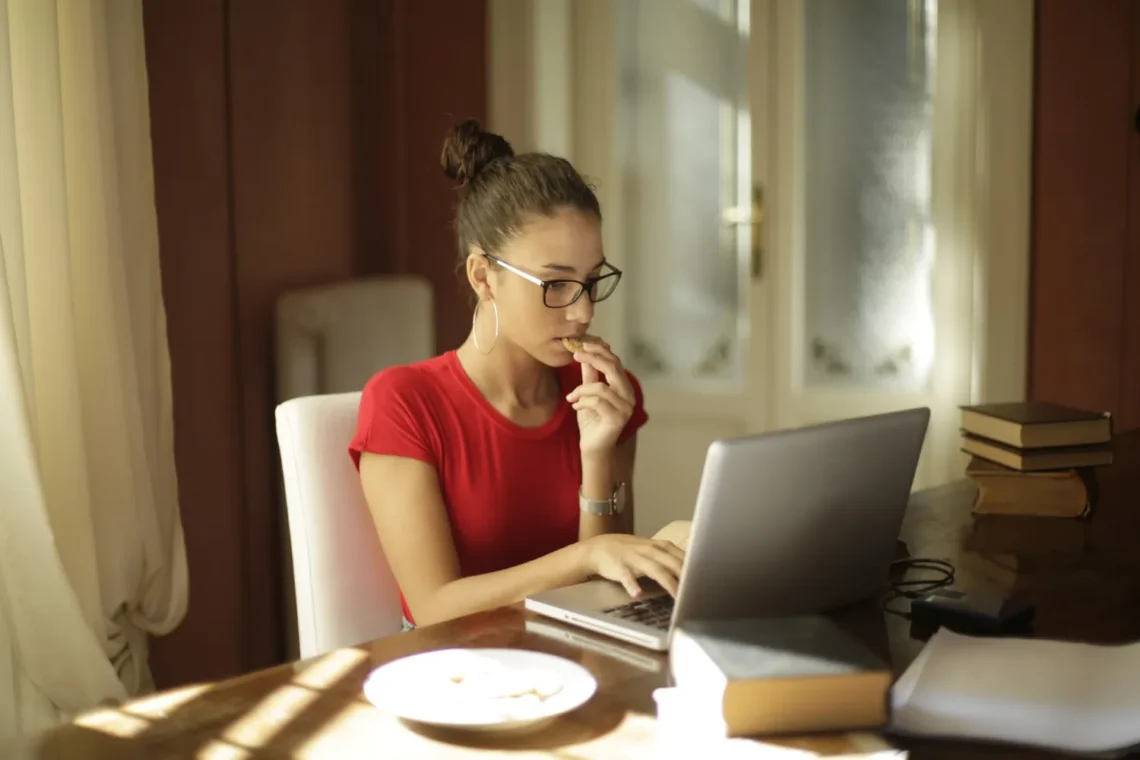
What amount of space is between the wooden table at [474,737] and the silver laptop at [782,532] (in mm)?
42

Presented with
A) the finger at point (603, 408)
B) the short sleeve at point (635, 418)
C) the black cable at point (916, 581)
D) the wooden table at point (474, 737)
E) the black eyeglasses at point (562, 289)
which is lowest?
the black cable at point (916, 581)

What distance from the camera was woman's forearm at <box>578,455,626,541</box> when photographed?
5.92ft

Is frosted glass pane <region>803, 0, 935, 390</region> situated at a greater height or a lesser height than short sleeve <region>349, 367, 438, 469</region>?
greater

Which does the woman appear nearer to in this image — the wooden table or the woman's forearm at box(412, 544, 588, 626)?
the woman's forearm at box(412, 544, 588, 626)

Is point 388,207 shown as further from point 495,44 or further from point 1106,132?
point 1106,132

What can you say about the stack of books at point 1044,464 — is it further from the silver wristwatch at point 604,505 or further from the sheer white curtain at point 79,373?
the sheer white curtain at point 79,373

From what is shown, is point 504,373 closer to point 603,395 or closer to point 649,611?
point 603,395

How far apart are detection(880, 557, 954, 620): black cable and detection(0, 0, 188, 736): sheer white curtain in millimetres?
1423

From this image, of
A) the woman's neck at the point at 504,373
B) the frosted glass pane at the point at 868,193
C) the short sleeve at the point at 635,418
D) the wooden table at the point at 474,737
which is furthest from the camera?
the frosted glass pane at the point at 868,193

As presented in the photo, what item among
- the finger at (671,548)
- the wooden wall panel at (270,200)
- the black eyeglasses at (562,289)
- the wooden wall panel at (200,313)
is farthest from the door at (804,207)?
the finger at (671,548)

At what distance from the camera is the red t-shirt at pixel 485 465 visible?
5.84ft

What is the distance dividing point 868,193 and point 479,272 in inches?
78.1

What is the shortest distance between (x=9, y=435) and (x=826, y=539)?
1441 millimetres

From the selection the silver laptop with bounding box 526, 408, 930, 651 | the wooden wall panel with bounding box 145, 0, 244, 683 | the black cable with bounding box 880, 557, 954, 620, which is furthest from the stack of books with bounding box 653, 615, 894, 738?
the wooden wall panel with bounding box 145, 0, 244, 683
